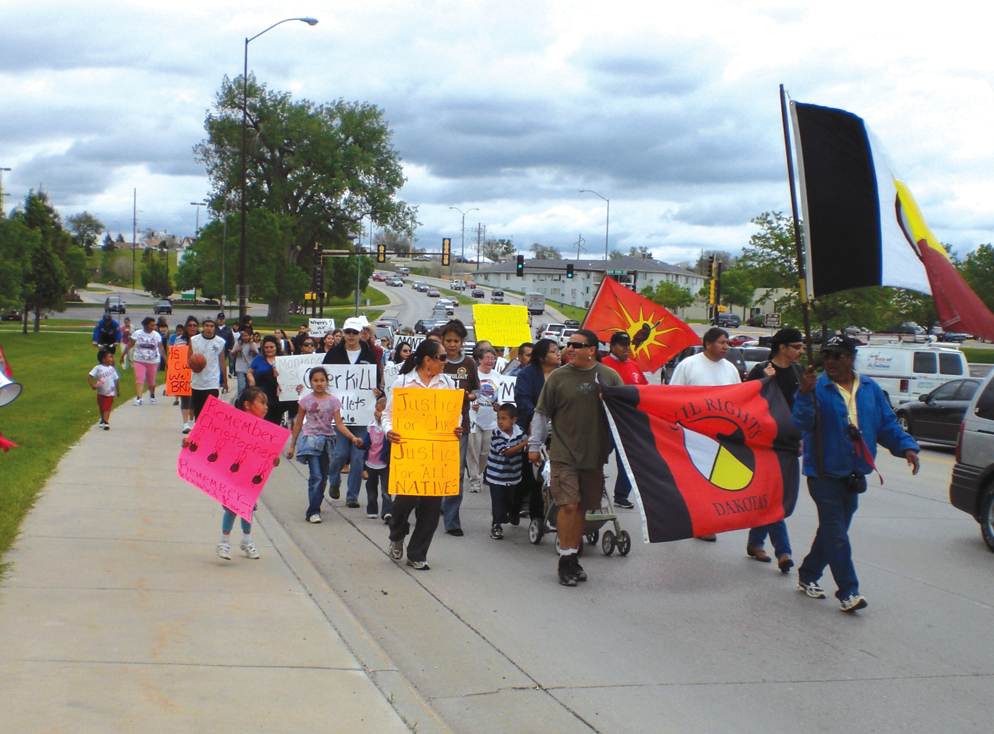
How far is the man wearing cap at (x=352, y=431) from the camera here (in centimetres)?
1021

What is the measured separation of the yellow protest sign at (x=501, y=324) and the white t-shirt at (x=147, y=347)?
243 inches

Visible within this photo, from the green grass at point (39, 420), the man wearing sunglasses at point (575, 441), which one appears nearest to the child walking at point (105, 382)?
the green grass at point (39, 420)

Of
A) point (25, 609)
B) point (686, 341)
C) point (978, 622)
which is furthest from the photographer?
point (686, 341)

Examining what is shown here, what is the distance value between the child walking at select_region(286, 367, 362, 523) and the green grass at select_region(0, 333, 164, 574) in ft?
8.41

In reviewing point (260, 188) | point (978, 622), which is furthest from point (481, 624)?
point (260, 188)

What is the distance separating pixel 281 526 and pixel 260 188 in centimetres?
6392

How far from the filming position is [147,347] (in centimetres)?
1806

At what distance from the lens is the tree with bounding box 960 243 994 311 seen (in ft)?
164

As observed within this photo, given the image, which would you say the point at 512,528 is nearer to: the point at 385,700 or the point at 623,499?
the point at 623,499

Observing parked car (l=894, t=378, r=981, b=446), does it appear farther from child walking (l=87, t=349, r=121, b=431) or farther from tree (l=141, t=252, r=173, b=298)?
tree (l=141, t=252, r=173, b=298)

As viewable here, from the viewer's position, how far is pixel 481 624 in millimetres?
6230

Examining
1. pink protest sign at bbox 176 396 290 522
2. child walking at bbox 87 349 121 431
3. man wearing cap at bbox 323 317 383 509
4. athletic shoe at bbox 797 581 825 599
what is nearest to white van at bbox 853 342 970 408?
man wearing cap at bbox 323 317 383 509

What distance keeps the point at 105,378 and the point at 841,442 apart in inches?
454

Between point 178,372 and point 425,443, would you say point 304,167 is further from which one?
point 425,443
